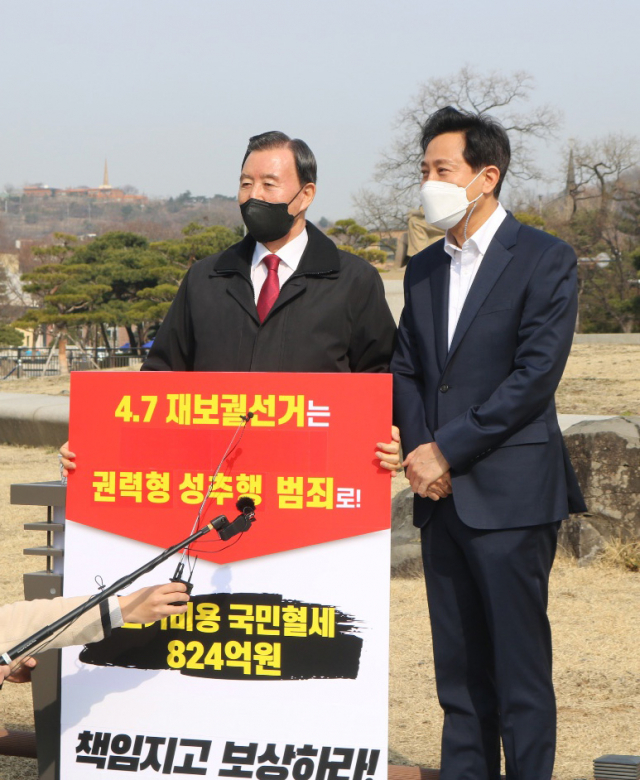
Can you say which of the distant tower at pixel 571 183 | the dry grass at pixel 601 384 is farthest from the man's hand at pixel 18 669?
the distant tower at pixel 571 183

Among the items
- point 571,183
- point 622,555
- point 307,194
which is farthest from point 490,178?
point 571,183

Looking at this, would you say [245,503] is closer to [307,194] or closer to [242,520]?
[242,520]

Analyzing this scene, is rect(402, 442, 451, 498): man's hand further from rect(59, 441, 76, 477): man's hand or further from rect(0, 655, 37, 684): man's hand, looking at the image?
rect(0, 655, 37, 684): man's hand

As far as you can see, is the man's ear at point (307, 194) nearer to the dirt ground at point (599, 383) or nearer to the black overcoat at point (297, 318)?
the black overcoat at point (297, 318)

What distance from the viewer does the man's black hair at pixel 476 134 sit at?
2.84 metres

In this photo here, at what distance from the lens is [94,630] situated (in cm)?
268

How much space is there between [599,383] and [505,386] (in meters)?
→ 9.90

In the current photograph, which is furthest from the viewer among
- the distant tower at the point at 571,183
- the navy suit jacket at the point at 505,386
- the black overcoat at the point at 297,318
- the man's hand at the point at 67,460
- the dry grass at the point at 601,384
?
the distant tower at the point at 571,183

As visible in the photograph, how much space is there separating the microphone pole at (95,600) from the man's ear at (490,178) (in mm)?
1103

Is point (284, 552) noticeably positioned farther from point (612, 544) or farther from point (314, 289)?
point (612, 544)

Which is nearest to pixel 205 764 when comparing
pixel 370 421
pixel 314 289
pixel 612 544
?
pixel 370 421

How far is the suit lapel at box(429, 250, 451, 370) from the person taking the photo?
285cm

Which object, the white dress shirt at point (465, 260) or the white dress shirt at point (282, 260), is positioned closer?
the white dress shirt at point (465, 260)

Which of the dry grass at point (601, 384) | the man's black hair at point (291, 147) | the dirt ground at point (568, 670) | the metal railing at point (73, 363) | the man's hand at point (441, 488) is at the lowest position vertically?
the metal railing at point (73, 363)
